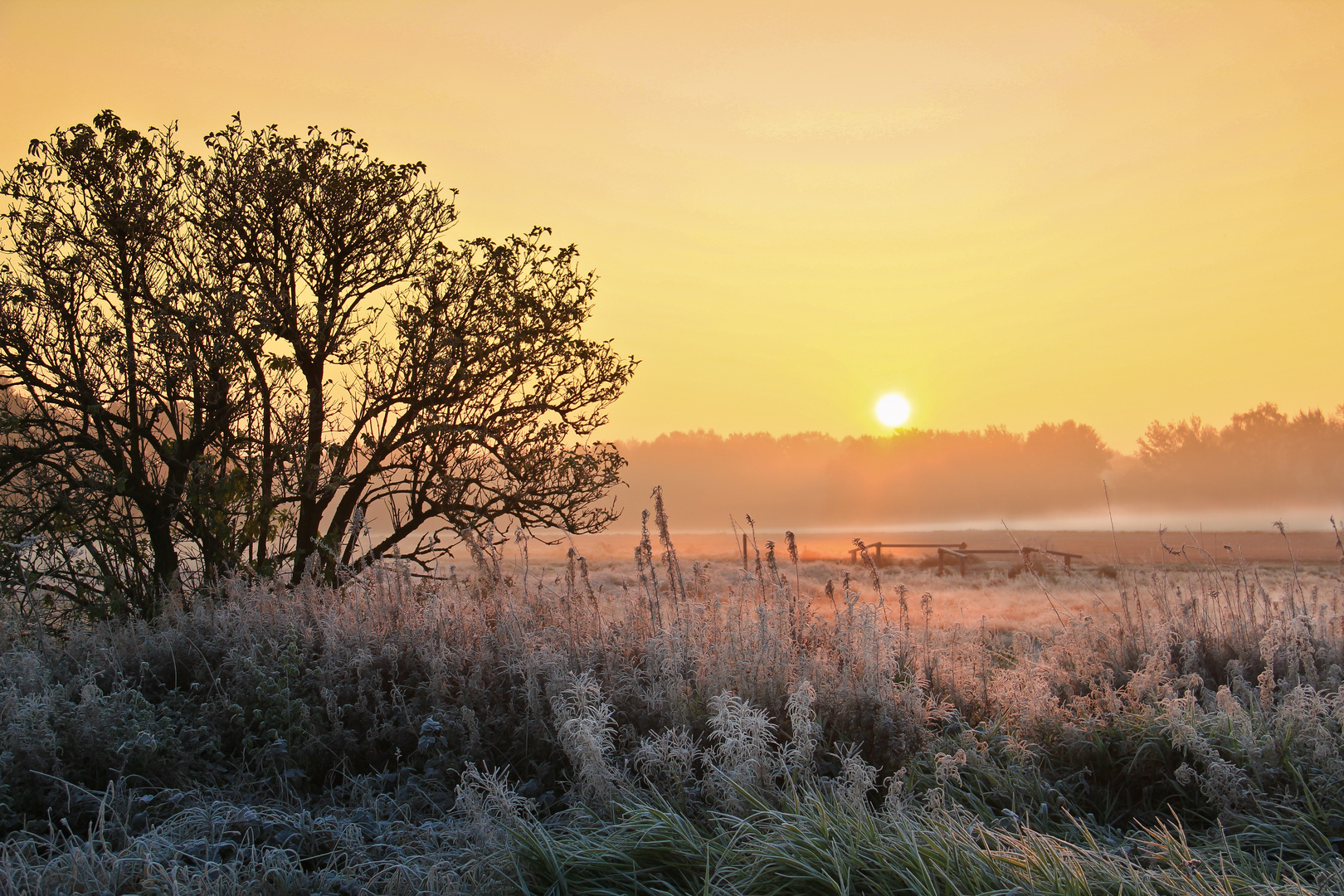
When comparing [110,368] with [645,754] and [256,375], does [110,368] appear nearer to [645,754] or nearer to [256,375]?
[256,375]

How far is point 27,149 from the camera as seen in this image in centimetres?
982

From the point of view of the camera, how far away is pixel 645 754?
4.33 metres

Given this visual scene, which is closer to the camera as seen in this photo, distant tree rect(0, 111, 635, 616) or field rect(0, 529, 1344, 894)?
field rect(0, 529, 1344, 894)

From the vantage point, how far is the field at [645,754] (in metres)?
3.36

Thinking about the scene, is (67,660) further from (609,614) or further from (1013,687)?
(1013,687)

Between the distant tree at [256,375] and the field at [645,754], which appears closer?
the field at [645,754]

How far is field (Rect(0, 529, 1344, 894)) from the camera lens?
3357mm

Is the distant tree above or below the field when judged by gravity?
above

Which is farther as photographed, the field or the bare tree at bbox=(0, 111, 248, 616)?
the bare tree at bbox=(0, 111, 248, 616)

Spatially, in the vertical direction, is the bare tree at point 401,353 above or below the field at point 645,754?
above

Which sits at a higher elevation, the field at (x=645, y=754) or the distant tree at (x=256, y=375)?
the distant tree at (x=256, y=375)

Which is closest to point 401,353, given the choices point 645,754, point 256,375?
point 256,375

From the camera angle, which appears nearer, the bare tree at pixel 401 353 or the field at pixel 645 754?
the field at pixel 645 754

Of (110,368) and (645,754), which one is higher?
(110,368)
